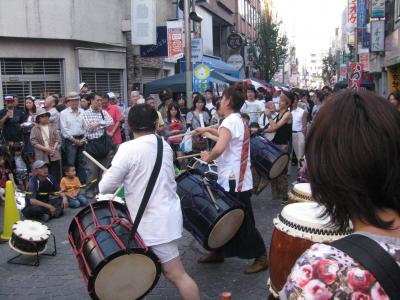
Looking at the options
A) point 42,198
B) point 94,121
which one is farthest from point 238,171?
point 94,121

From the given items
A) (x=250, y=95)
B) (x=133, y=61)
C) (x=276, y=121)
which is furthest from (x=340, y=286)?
(x=133, y=61)

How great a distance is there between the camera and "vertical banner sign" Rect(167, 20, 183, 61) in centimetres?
1648

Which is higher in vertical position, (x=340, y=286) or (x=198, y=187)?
(x=340, y=286)

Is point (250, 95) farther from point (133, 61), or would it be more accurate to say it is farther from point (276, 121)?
point (133, 61)

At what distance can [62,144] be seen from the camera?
9.50m

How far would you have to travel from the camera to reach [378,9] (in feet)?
73.0

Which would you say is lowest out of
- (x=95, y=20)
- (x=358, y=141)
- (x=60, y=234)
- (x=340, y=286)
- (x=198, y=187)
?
(x=60, y=234)

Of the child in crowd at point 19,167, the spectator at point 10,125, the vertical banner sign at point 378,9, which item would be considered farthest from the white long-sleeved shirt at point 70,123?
the vertical banner sign at point 378,9

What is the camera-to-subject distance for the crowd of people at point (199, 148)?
1417 millimetres

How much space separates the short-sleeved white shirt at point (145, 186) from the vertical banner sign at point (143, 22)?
1311 cm

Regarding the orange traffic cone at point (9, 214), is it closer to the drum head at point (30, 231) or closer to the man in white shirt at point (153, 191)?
Answer: the drum head at point (30, 231)

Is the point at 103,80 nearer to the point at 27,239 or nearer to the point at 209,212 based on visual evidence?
the point at 27,239

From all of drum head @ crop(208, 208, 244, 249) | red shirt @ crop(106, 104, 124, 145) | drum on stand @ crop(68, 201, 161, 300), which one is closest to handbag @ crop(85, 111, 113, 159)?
red shirt @ crop(106, 104, 124, 145)

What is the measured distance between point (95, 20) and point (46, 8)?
193cm
